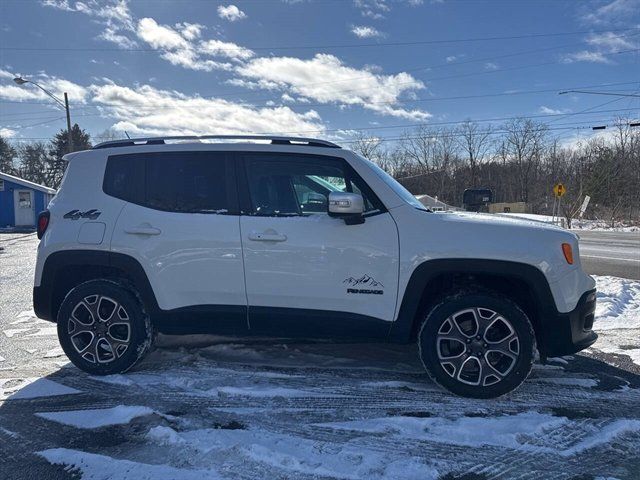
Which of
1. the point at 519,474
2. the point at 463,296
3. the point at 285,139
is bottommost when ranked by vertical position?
the point at 519,474

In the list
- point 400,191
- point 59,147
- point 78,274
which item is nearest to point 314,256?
point 400,191

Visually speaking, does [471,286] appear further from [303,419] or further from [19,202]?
[19,202]

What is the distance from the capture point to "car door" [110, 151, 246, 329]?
3.67 metres

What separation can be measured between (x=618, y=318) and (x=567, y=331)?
306 centimetres

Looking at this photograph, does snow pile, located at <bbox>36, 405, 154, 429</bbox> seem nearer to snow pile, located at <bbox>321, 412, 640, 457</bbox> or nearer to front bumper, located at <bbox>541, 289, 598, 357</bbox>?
snow pile, located at <bbox>321, 412, 640, 457</bbox>

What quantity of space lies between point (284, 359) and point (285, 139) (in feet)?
6.75

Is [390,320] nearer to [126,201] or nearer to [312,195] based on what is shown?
[312,195]

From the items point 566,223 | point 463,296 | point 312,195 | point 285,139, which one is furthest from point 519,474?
point 566,223

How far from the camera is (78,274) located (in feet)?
13.4

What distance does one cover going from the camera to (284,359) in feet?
14.0

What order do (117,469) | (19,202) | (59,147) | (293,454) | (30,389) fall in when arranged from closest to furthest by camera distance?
(117,469)
(293,454)
(30,389)
(19,202)
(59,147)

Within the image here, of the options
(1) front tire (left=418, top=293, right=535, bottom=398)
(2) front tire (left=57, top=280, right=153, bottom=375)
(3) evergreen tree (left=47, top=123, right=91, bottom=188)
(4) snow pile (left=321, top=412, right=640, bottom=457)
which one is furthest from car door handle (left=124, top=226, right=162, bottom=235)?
(3) evergreen tree (left=47, top=123, right=91, bottom=188)

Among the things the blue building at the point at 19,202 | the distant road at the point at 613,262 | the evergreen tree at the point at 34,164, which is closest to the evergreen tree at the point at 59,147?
the evergreen tree at the point at 34,164

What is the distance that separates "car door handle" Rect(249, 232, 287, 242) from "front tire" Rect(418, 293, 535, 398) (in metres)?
1.31
